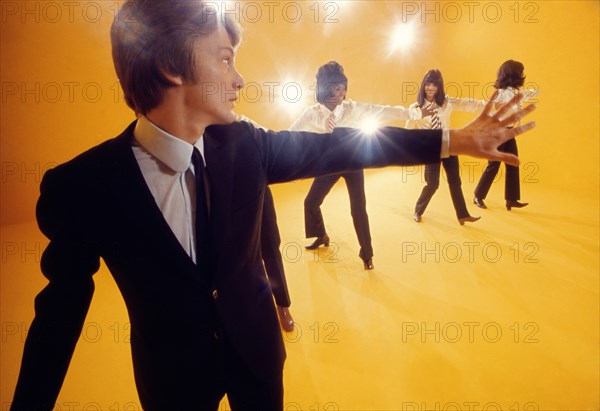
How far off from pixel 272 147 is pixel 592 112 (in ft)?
14.5

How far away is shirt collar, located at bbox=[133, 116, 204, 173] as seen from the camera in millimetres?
674

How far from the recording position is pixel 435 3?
17.6 feet

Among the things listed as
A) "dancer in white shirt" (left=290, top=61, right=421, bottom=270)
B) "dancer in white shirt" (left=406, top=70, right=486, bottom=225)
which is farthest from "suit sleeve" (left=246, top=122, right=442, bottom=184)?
"dancer in white shirt" (left=406, top=70, right=486, bottom=225)

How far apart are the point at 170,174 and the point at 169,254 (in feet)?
0.57

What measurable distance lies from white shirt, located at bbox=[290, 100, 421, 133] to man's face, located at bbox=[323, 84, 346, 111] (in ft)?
0.17

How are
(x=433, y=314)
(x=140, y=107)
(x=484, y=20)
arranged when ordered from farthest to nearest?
(x=484, y=20), (x=433, y=314), (x=140, y=107)

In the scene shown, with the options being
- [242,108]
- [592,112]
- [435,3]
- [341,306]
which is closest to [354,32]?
[435,3]

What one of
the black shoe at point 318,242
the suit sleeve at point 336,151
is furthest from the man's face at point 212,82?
the black shoe at point 318,242

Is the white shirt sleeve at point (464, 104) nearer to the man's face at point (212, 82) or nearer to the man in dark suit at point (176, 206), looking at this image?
the man in dark suit at point (176, 206)

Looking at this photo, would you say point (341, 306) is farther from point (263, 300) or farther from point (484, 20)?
point (484, 20)

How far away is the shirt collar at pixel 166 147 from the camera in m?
0.67

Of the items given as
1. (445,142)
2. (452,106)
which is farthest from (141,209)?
(452,106)

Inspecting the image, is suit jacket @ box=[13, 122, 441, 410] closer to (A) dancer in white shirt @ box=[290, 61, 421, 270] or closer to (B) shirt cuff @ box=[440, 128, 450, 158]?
(B) shirt cuff @ box=[440, 128, 450, 158]

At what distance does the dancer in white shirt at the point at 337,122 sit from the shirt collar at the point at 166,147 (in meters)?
1.79
